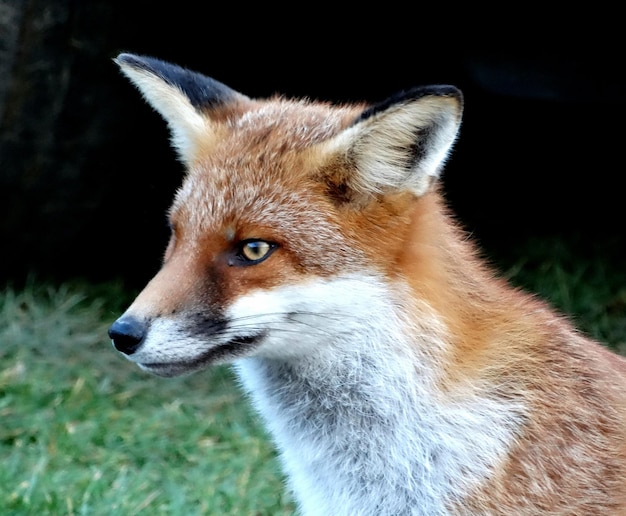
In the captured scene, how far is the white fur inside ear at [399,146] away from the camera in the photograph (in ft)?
10.7

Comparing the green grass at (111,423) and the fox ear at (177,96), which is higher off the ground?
the fox ear at (177,96)

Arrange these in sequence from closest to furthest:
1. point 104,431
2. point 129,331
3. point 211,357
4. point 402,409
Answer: point 129,331, point 211,357, point 402,409, point 104,431

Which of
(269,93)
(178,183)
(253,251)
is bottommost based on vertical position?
(178,183)

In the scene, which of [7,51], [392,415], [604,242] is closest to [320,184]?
[392,415]

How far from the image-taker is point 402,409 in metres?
3.39

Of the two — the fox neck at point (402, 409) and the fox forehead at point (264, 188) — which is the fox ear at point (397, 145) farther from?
the fox neck at point (402, 409)

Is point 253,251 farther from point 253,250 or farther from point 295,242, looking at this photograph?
point 295,242

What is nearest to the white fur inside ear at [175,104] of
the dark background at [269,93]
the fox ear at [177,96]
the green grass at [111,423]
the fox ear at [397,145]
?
the fox ear at [177,96]

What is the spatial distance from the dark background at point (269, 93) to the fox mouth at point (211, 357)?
306cm

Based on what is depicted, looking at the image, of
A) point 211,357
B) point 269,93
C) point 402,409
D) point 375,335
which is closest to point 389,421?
point 402,409

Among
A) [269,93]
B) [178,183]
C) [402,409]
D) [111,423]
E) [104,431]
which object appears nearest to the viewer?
[402,409]

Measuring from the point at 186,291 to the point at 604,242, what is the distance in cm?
575

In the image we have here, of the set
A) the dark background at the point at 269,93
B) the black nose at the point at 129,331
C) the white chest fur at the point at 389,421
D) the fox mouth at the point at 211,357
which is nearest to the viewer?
the black nose at the point at 129,331

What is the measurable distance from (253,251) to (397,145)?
0.62 m
